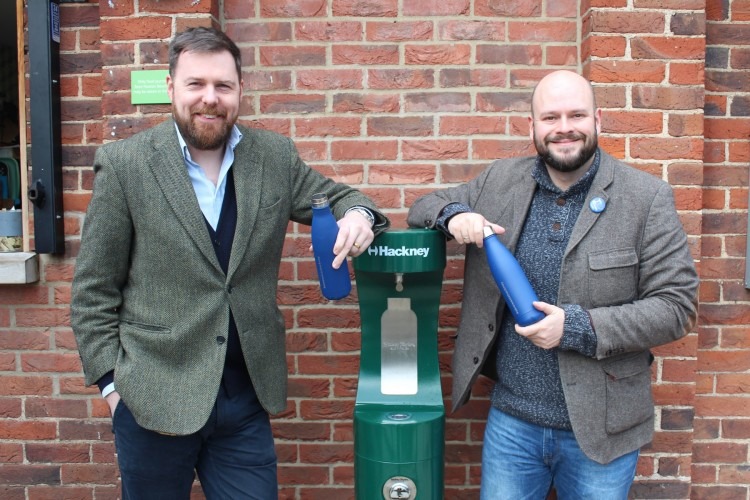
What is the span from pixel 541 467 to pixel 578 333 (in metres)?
0.53

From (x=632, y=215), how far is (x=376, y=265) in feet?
2.64

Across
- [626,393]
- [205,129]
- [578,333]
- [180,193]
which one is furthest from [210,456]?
[626,393]

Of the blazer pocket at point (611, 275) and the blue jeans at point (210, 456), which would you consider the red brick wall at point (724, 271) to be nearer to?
the blazer pocket at point (611, 275)

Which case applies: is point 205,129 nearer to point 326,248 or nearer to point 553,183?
point 326,248

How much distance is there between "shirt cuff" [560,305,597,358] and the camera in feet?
6.50

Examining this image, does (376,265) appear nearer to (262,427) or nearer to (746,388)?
(262,427)

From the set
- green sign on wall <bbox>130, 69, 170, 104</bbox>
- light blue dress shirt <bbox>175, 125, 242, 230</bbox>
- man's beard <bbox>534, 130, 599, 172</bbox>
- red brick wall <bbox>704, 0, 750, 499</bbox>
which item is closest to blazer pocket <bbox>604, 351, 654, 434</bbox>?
man's beard <bbox>534, 130, 599, 172</bbox>

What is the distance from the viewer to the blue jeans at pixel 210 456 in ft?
6.77

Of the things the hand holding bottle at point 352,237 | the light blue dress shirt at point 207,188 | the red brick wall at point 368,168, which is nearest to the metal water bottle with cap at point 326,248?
the hand holding bottle at point 352,237

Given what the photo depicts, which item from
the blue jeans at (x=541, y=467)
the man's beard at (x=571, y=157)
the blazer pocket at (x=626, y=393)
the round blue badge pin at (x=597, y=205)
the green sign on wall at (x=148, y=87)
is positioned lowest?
the blue jeans at (x=541, y=467)

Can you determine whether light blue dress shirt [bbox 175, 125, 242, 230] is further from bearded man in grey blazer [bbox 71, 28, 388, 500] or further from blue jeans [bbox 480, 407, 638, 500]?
blue jeans [bbox 480, 407, 638, 500]

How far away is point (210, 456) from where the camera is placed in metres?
2.17

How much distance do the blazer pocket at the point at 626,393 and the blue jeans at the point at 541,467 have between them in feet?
0.43

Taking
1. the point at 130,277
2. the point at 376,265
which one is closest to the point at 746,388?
the point at 376,265
